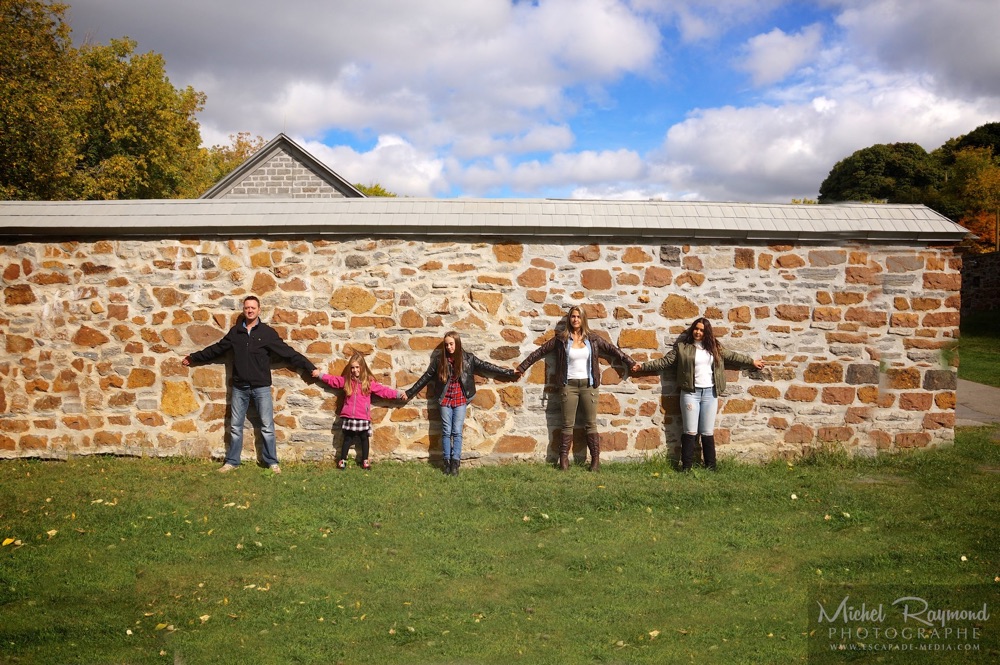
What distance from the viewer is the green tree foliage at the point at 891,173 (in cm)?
3356

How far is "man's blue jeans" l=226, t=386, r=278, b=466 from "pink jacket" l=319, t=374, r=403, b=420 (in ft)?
2.05

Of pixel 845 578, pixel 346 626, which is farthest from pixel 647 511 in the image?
pixel 346 626

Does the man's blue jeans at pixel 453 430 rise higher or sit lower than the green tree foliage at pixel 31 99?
lower

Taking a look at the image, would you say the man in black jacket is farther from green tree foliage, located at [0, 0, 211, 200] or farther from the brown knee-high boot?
green tree foliage, located at [0, 0, 211, 200]

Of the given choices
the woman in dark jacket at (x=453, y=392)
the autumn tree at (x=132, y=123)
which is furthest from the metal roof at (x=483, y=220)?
the autumn tree at (x=132, y=123)

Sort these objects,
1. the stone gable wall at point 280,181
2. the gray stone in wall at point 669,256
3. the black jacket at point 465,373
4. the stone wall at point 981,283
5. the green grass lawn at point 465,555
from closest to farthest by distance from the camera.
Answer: the green grass lawn at point 465,555 < the black jacket at point 465,373 < the gray stone in wall at point 669,256 < the stone wall at point 981,283 < the stone gable wall at point 280,181

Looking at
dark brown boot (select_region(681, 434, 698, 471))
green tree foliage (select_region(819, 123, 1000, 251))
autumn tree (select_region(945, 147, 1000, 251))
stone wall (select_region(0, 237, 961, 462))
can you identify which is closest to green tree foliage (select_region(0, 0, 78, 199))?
stone wall (select_region(0, 237, 961, 462))

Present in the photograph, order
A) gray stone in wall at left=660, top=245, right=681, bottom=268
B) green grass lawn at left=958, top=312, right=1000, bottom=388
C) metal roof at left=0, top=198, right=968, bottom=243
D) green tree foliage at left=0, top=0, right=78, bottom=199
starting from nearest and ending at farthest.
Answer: metal roof at left=0, top=198, right=968, bottom=243
gray stone in wall at left=660, top=245, right=681, bottom=268
green grass lawn at left=958, top=312, right=1000, bottom=388
green tree foliage at left=0, top=0, right=78, bottom=199

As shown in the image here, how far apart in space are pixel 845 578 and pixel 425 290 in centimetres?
458

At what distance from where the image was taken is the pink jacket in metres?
7.02

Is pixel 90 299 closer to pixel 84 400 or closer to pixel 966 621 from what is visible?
pixel 84 400

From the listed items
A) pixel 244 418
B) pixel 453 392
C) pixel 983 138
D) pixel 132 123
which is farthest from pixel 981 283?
pixel 132 123

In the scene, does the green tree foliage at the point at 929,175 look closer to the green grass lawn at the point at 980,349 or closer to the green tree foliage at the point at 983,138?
the green tree foliage at the point at 983,138

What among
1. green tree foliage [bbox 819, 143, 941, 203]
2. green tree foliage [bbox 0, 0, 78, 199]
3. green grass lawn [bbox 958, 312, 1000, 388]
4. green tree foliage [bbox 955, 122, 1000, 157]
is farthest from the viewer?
green tree foliage [bbox 819, 143, 941, 203]
